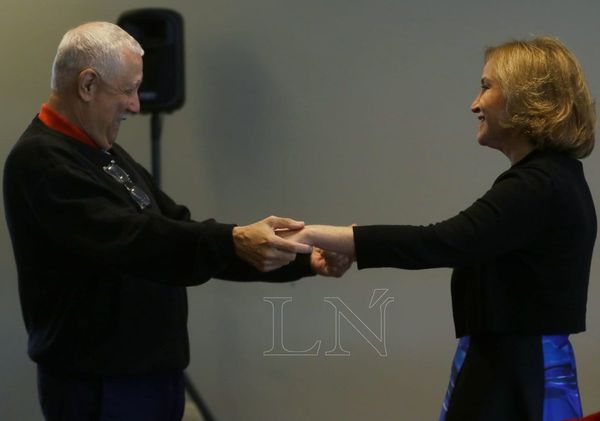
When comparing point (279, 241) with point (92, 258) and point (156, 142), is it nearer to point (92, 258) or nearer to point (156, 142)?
point (92, 258)

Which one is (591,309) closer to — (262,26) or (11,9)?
(262,26)

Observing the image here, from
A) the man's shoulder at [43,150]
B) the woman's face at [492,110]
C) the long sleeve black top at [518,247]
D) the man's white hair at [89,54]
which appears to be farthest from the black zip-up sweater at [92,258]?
the woman's face at [492,110]

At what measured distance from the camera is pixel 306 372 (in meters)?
3.74

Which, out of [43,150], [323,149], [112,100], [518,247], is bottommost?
[518,247]

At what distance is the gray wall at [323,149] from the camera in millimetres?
3650

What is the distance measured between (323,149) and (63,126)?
5.55 ft

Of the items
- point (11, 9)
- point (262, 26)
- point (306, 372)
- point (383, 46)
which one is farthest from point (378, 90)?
point (11, 9)

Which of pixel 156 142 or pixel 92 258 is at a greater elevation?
pixel 156 142

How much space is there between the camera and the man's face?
212 cm

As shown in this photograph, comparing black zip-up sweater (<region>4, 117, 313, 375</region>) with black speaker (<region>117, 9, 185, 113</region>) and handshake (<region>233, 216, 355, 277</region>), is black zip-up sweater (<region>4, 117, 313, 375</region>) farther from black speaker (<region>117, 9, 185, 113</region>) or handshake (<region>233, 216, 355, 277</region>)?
black speaker (<region>117, 9, 185, 113</region>)

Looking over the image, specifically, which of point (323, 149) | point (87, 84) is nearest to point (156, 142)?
point (323, 149)

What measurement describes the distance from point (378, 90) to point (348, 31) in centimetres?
25

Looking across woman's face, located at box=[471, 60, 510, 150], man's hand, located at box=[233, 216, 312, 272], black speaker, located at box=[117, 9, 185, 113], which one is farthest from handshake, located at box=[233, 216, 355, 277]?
black speaker, located at box=[117, 9, 185, 113]

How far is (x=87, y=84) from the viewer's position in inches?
82.9
